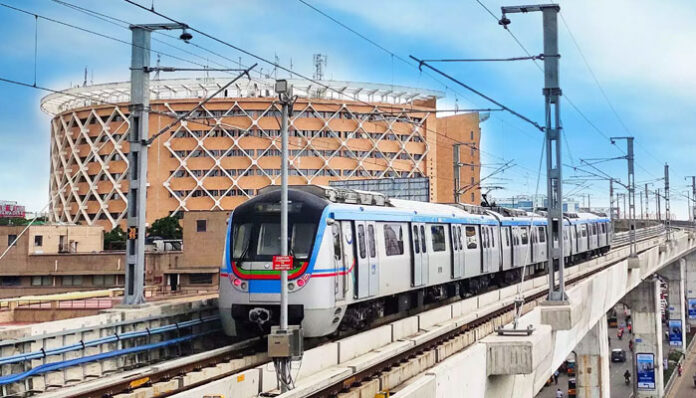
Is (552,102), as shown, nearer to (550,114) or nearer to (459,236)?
(550,114)

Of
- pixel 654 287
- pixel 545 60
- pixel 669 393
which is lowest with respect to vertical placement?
pixel 669 393

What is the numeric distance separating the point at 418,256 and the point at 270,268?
6160mm

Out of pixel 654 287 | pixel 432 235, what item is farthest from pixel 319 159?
pixel 432 235

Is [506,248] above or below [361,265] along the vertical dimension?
above

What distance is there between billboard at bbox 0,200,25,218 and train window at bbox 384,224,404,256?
271 ft

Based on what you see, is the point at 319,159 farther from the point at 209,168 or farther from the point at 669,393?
the point at 669,393

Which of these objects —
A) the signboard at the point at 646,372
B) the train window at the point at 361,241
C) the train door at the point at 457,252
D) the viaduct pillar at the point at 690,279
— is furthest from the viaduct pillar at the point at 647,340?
the train window at the point at 361,241

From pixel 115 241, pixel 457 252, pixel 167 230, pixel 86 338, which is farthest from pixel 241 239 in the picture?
pixel 167 230

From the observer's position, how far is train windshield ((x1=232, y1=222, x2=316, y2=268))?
610 inches

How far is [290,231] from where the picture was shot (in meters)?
15.7

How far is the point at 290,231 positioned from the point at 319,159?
82.8 m

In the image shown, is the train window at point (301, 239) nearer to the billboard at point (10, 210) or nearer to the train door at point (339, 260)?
the train door at point (339, 260)

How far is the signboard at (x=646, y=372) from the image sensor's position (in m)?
46.5

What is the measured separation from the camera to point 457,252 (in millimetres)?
24172
